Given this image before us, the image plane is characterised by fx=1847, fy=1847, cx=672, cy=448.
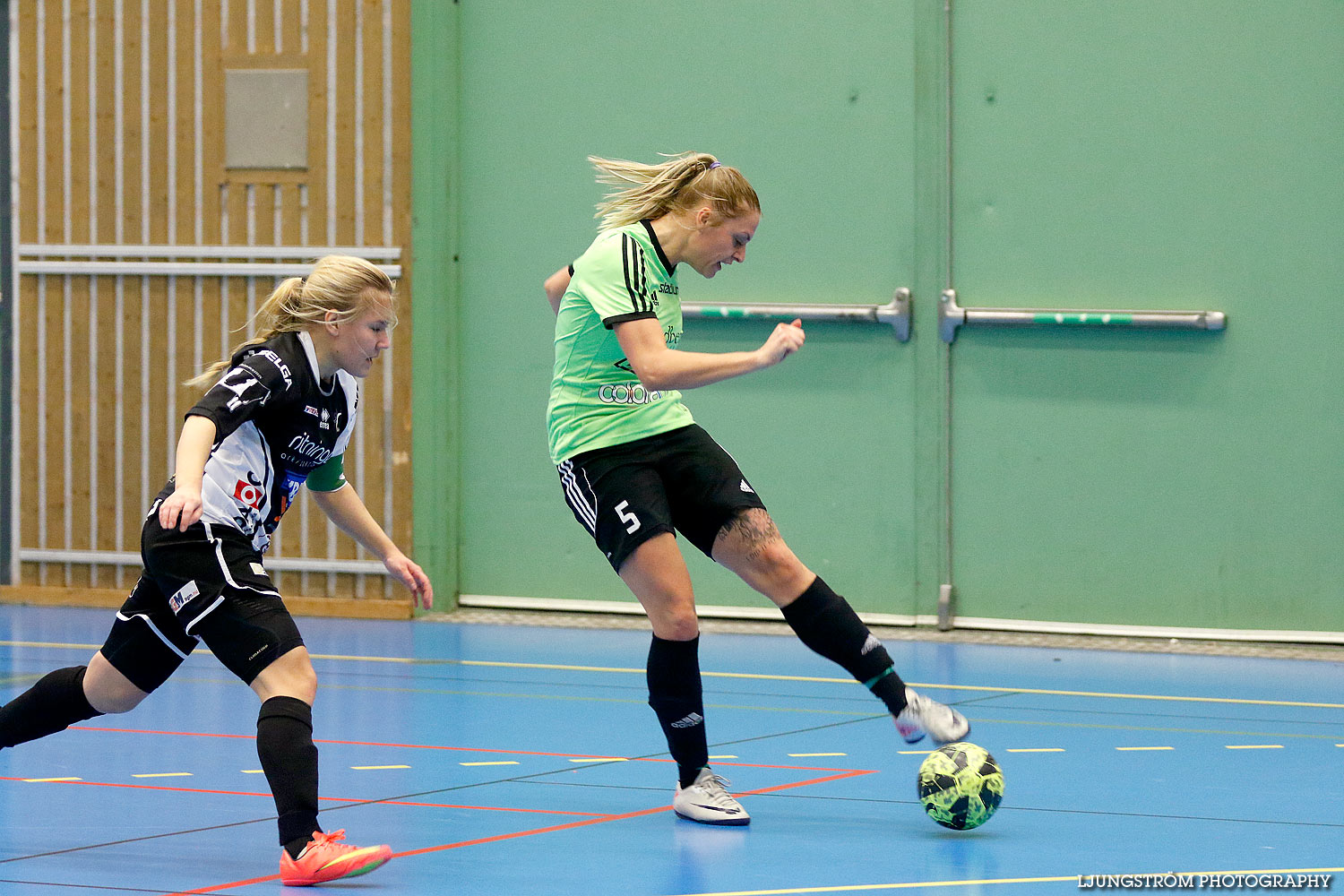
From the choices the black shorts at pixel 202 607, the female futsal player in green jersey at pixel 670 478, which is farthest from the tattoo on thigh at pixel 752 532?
the black shorts at pixel 202 607

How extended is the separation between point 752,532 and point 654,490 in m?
0.29

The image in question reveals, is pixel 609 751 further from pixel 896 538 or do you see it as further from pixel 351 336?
pixel 896 538

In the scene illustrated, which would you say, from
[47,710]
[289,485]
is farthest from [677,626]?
[47,710]

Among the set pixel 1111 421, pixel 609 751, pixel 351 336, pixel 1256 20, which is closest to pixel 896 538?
pixel 1111 421

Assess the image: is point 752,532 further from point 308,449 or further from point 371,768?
point 371,768

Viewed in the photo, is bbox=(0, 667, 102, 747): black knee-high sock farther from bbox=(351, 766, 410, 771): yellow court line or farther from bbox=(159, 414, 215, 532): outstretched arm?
bbox=(351, 766, 410, 771): yellow court line

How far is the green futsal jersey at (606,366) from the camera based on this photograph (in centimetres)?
498

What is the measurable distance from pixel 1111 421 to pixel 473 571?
12.0 ft

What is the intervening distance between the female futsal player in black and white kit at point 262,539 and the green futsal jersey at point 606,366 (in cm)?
60

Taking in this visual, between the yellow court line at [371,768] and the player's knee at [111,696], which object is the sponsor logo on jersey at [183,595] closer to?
the player's knee at [111,696]

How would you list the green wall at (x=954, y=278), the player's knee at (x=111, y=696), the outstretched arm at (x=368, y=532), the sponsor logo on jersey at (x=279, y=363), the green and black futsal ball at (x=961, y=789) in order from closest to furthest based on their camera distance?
the sponsor logo on jersey at (x=279, y=363), the player's knee at (x=111, y=696), the green and black futsal ball at (x=961, y=789), the outstretched arm at (x=368, y=532), the green wall at (x=954, y=278)

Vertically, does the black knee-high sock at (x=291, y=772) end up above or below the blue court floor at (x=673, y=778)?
above

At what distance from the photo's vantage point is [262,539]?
4613 mm

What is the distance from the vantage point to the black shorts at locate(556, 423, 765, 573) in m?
4.92
